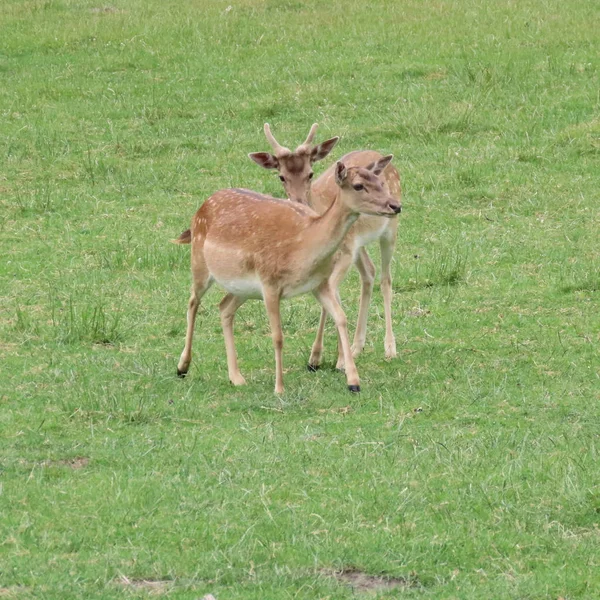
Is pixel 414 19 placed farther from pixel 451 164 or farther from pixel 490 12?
pixel 451 164

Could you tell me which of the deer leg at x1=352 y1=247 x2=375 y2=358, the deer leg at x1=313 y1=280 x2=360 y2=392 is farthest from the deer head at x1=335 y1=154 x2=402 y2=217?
the deer leg at x1=352 y1=247 x2=375 y2=358

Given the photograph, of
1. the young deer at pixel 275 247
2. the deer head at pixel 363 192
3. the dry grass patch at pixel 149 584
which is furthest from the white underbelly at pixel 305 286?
the dry grass patch at pixel 149 584

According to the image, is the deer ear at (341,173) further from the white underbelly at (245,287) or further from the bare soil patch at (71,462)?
the bare soil patch at (71,462)

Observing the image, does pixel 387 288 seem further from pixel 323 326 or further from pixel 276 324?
pixel 276 324

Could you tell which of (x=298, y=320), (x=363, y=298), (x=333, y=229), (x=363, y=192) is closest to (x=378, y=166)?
(x=363, y=192)

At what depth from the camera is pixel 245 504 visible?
6.52 meters

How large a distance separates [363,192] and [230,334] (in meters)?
1.40

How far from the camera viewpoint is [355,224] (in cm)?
984

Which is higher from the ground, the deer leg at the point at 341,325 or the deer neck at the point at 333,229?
the deer neck at the point at 333,229

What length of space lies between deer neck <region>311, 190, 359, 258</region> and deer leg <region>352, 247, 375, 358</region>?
157 centimetres

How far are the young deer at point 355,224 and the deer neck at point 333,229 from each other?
1116 mm

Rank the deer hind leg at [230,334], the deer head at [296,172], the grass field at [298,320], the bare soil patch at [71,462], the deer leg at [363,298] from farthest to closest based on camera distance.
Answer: the deer head at [296,172] < the deer leg at [363,298] < the deer hind leg at [230,334] < the bare soil patch at [71,462] < the grass field at [298,320]

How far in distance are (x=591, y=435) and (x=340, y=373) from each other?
2.22 metres

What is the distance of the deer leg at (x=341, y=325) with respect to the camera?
8.54m
